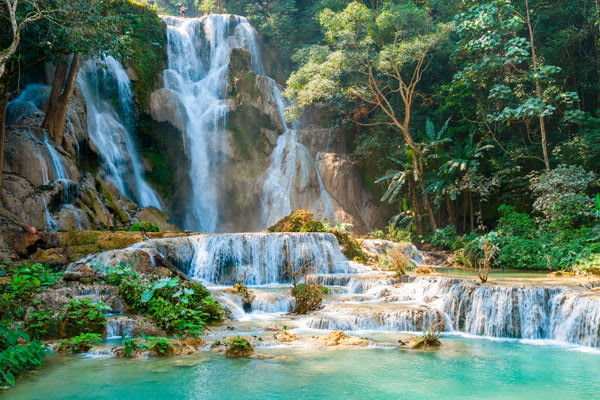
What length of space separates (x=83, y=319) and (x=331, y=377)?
4.34 metres

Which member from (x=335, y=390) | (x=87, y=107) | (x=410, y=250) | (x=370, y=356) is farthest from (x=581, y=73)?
(x=87, y=107)

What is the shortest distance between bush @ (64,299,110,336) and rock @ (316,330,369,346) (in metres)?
3.52

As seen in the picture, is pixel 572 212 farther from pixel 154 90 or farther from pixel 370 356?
pixel 154 90

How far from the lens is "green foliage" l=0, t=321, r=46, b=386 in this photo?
16.9 ft

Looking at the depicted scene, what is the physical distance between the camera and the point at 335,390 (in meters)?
5.28

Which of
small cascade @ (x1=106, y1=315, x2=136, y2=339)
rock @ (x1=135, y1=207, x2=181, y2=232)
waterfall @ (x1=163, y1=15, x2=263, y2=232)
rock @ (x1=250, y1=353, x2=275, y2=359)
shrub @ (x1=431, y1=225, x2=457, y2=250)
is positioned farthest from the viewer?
waterfall @ (x1=163, y1=15, x2=263, y2=232)

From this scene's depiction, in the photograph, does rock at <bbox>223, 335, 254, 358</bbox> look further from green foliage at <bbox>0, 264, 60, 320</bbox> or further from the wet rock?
green foliage at <bbox>0, 264, 60, 320</bbox>

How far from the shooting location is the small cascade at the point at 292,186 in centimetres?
2228

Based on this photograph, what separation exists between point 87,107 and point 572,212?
1836 cm

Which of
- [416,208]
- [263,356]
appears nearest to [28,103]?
[263,356]

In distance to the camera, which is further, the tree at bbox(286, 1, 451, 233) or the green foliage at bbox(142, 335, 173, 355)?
the tree at bbox(286, 1, 451, 233)

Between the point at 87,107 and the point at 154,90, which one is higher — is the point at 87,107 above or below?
below

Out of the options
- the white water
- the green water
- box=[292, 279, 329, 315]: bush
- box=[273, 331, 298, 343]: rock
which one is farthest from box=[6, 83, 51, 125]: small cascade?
box=[273, 331, 298, 343]: rock

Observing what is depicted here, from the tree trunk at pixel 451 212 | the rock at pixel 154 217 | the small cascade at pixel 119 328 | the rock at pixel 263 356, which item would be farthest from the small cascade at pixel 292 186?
the rock at pixel 263 356
